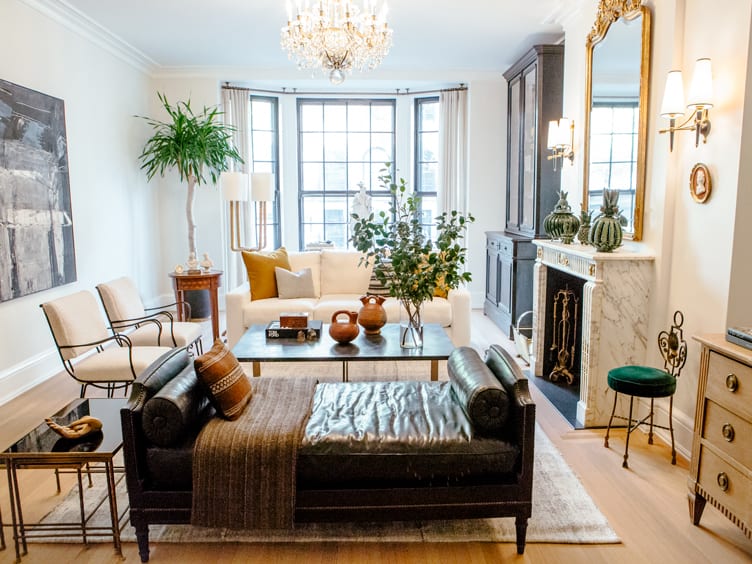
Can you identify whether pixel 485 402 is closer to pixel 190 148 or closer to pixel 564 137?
pixel 564 137

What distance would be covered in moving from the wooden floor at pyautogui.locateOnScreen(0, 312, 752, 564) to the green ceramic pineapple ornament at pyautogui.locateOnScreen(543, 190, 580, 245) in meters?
1.71

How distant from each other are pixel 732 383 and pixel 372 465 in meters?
1.43

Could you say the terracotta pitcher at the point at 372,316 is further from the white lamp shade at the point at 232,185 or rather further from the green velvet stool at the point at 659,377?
the white lamp shade at the point at 232,185

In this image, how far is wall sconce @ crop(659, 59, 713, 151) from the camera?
9.45 feet

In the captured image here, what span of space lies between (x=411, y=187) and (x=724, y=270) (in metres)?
5.21

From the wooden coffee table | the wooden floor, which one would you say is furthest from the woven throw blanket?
the wooden coffee table

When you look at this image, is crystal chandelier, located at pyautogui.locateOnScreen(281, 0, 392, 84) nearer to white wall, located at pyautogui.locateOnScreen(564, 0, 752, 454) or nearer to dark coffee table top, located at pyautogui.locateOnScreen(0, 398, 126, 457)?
white wall, located at pyautogui.locateOnScreen(564, 0, 752, 454)

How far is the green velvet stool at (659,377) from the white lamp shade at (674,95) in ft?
3.50

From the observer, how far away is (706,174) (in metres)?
2.99

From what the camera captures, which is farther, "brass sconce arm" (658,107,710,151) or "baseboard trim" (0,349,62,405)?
"baseboard trim" (0,349,62,405)

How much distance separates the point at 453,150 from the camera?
293 inches

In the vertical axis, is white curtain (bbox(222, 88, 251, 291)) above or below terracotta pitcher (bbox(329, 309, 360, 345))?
above

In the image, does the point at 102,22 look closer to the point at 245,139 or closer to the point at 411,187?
the point at 245,139

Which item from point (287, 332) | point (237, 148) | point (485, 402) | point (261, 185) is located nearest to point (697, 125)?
point (485, 402)
